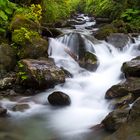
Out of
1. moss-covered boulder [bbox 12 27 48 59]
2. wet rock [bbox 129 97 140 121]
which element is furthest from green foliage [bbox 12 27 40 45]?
wet rock [bbox 129 97 140 121]

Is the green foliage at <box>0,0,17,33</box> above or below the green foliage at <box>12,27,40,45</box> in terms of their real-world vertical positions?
above

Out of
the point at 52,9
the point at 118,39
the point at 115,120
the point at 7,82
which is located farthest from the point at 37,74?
the point at 52,9

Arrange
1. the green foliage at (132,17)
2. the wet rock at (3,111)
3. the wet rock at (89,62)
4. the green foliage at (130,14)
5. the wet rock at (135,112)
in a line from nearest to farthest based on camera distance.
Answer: the wet rock at (135,112) < the wet rock at (3,111) < the wet rock at (89,62) < the green foliage at (132,17) < the green foliage at (130,14)

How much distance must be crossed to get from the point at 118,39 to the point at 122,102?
5.91 meters

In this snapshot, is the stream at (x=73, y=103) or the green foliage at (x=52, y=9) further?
the green foliage at (x=52, y=9)

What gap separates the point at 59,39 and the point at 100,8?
1056 centimetres

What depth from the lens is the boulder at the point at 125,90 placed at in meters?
8.45

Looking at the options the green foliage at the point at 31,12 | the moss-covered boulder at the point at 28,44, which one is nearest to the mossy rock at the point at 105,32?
the green foliage at the point at 31,12

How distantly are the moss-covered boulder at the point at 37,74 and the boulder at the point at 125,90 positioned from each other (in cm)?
167

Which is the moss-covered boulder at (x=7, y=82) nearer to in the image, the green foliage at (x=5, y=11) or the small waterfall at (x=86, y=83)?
the small waterfall at (x=86, y=83)

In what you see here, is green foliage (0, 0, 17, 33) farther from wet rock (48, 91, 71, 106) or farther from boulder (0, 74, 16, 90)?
wet rock (48, 91, 71, 106)

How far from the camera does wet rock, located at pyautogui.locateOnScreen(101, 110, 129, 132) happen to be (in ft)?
22.0

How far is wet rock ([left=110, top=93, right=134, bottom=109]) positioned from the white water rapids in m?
0.22

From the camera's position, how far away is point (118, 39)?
13.5m
